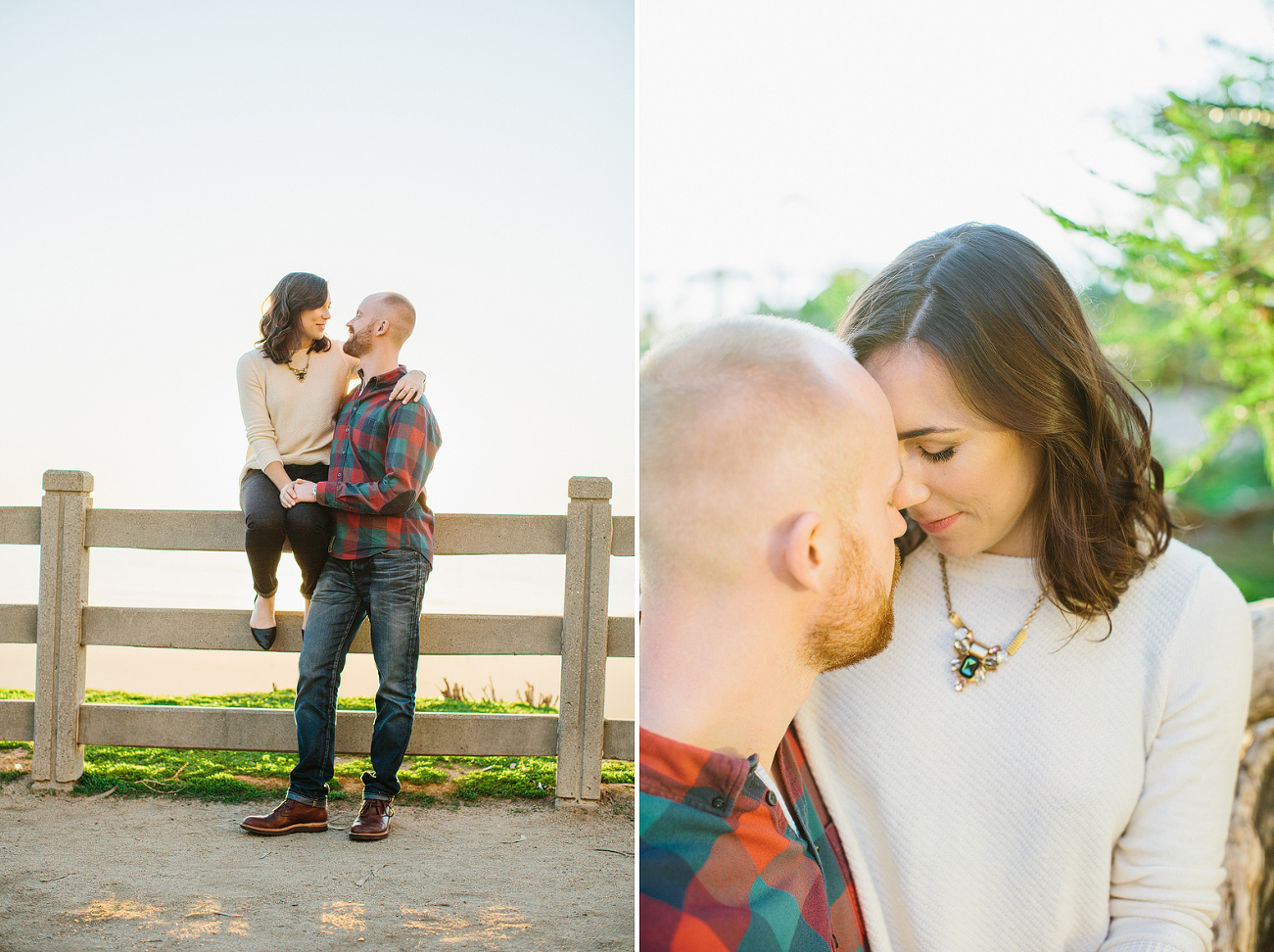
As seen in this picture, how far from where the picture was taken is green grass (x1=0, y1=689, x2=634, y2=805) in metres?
1.95

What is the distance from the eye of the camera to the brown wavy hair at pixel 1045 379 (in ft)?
2.20

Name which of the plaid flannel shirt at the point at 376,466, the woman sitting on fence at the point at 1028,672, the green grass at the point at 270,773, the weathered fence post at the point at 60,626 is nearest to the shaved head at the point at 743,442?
the woman sitting on fence at the point at 1028,672

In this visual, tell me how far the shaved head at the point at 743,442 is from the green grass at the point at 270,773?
1.57m

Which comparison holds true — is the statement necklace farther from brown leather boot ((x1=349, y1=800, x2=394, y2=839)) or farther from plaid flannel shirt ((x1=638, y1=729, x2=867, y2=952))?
plaid flannel shirt ((x1=638, y1=729, x2=867, y2=952))

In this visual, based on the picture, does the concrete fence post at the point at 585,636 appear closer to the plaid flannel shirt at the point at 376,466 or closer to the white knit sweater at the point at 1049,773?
the plaid flannel shirt at the point at 376,466

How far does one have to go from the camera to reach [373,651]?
1749mm

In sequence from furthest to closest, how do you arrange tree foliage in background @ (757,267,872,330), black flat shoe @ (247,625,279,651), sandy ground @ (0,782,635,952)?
black flat shoe @ (247,625,279,651) → sandy ground @ (0,782,635,952) → tree foliage in background @ (757,267,872,330)

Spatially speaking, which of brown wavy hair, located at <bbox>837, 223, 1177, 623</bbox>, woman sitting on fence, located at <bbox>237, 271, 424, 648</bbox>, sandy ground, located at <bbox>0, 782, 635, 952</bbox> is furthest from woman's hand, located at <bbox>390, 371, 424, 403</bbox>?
brown wavy hair, located at <bbox>837, 223, 1177, 623</bbox>

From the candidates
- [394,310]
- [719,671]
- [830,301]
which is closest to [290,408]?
[394,310]

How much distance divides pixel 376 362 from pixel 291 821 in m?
0.99

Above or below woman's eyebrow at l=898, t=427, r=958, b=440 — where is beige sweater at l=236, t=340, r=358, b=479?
above

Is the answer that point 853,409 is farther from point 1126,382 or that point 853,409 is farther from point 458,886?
point 458,886

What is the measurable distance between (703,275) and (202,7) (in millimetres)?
2456

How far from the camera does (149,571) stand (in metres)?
2.10
